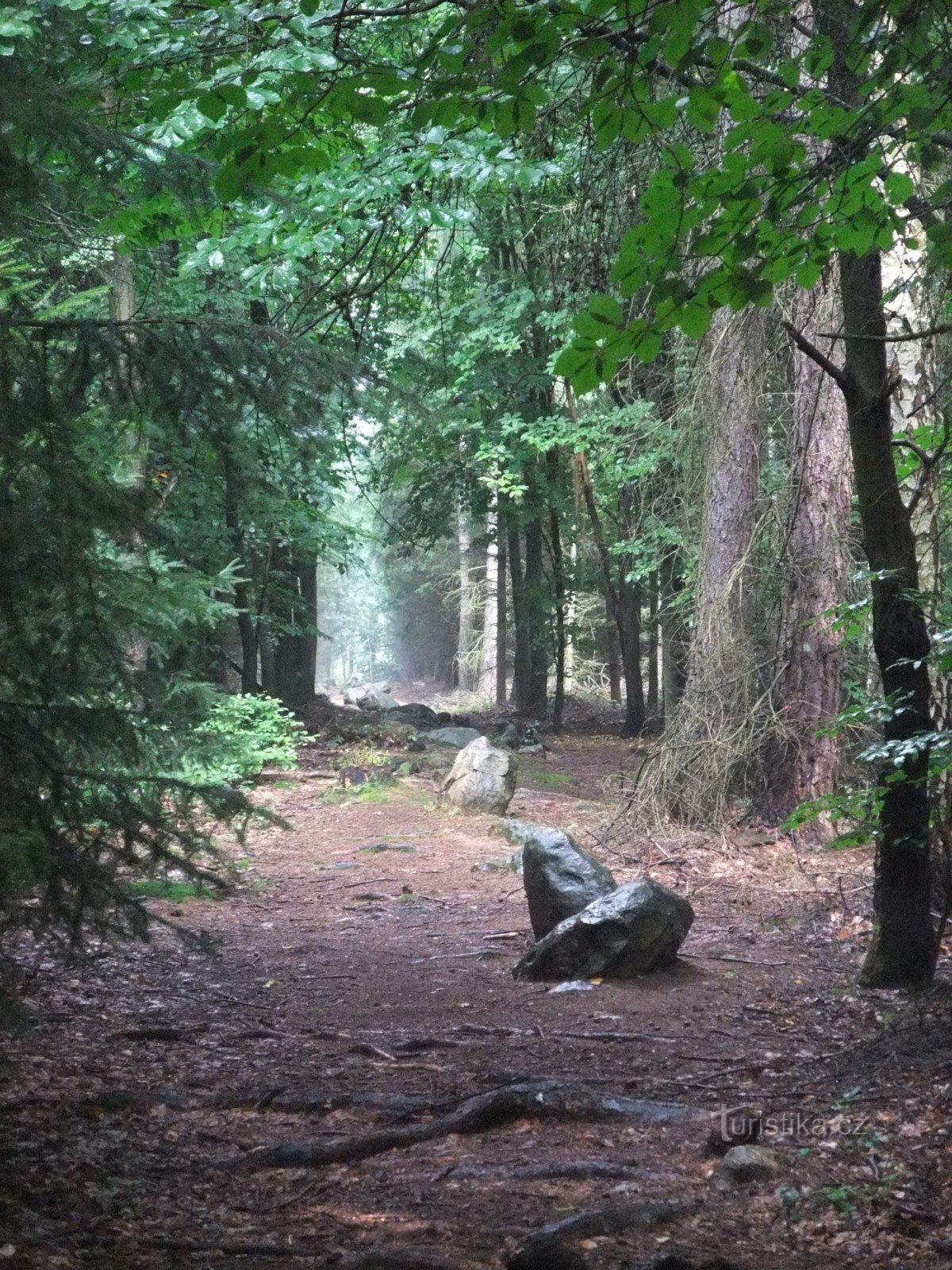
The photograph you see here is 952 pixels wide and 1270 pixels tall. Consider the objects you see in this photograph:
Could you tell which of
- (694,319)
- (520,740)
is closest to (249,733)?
(520,740)

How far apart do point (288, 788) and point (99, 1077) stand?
9.99 m

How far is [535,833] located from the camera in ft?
27.0

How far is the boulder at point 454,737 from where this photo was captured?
18894 millimetres

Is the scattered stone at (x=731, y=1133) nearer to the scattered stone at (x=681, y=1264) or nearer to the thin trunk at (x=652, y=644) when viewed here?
the scattered stone at (x=681, y=1264)

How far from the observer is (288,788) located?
15.0 metres

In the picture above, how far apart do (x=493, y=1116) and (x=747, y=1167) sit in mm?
1138

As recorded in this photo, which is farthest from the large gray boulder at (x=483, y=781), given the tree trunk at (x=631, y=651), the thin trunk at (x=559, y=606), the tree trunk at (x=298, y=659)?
the thin trunk at (x=559, y=606)

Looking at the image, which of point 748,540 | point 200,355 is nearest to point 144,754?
point 200,355

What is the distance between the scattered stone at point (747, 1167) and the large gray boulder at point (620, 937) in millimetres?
2799

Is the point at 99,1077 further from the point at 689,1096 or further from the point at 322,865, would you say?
the point at 322,865

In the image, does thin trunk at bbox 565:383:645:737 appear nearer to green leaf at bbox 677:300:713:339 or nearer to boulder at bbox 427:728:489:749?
boulder at bbox 427:728:489:749

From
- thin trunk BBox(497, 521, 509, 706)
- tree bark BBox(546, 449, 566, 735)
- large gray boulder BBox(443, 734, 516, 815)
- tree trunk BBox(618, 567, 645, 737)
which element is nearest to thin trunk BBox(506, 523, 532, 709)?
thin trunk BBox(497, 521, 509, 706)

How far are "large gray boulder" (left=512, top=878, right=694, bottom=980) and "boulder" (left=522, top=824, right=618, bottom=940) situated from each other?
0.62m

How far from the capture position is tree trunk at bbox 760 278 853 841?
10.0 meters
